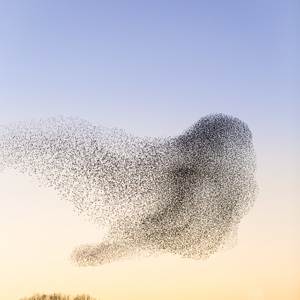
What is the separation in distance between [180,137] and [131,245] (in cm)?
333

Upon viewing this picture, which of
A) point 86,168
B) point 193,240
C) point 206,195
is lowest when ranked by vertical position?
point 193,240

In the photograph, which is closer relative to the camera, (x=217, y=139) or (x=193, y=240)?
(x=193, y=240)

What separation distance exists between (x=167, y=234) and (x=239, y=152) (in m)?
3.11

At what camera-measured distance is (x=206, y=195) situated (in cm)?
1609

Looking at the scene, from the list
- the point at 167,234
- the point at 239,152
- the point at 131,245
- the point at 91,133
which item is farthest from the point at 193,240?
the point at 91,133

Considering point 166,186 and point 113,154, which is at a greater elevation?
point 113,154

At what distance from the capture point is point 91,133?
53.3ft

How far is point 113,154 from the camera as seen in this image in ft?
53.5

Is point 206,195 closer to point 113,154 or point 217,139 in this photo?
point 217,139

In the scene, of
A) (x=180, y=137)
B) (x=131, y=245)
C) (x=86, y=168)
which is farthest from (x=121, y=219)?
(x=180, y=137)

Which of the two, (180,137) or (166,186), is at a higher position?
(180,137)

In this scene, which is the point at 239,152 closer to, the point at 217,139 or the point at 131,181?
the point at 217,139

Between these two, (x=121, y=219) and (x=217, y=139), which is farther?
(x=217, y=139)

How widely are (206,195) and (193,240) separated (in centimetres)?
132
